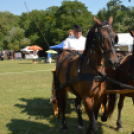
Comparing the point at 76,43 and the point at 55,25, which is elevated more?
the point at 55,25

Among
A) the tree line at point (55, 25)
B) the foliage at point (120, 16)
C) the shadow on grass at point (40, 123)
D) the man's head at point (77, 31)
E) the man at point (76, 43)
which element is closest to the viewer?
the shadow on grass at point (40, 123)

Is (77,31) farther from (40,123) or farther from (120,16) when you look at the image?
(120,16)

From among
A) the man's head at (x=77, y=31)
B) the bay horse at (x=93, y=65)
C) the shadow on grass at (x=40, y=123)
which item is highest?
the man's head at (x=77, y=31)

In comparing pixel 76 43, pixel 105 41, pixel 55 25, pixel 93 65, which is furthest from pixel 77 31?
pixel 55 25

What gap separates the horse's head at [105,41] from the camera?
322 cm

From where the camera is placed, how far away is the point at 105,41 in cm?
331

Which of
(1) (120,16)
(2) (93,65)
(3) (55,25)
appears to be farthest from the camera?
(3) (55,25)

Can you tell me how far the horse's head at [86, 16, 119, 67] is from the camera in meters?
3.22

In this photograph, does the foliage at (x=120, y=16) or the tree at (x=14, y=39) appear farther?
the tree at (x=14, y=39)

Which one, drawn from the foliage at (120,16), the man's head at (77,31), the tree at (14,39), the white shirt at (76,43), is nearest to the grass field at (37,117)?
the white shirt at (76,43)

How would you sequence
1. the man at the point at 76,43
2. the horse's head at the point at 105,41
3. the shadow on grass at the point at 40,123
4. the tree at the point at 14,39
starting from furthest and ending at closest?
the tree at the point at 14,39 → the man at the point at 76,43 → the shadow on grass at the point at 40,123 → the horse's head at the point at 105,41

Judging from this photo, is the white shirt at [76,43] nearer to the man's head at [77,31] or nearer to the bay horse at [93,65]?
the man's head at [77,31]

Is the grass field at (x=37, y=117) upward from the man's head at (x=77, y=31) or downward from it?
downward

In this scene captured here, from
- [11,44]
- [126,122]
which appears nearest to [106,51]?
[126,122]
